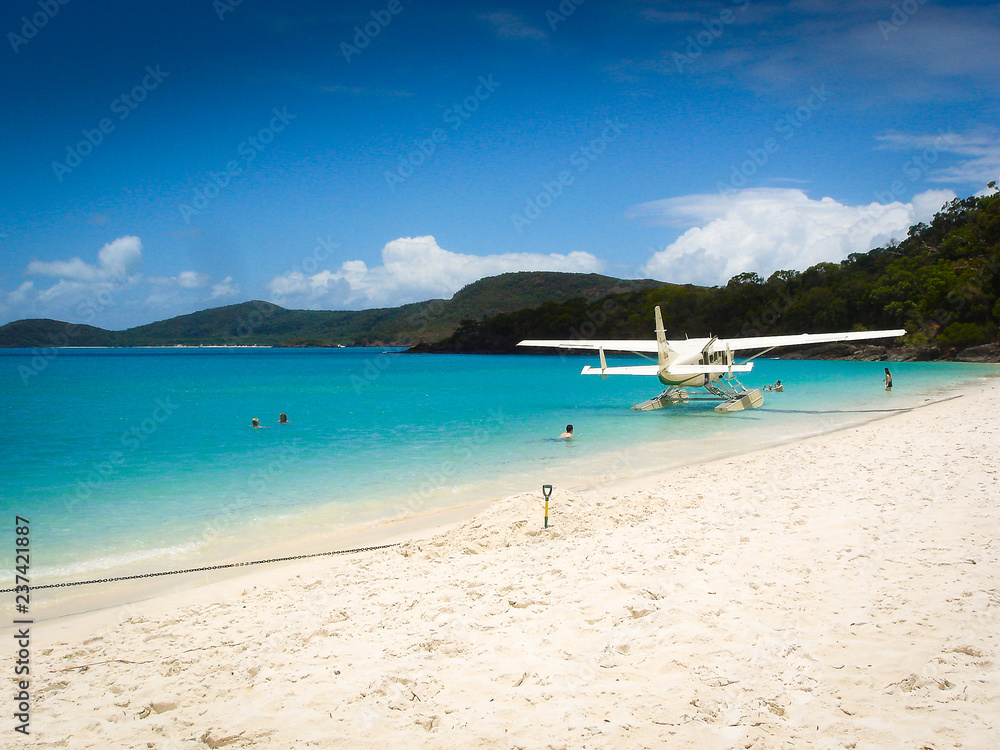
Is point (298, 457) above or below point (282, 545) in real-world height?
above

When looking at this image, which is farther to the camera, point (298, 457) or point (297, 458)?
point (298, 457)

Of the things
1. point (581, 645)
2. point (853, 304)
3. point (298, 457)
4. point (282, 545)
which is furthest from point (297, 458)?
point (853, 304)

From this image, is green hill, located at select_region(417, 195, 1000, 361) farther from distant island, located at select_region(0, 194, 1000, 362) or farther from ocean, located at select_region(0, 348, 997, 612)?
ocean, located at select_region(0, 348, 997, 612)

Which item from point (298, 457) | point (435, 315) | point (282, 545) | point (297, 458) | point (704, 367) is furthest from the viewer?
point (435, 315)

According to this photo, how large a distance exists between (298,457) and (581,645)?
11.6 metres

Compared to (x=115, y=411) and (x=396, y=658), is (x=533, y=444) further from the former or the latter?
(x=115, y=411)

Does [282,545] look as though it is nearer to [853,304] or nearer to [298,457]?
[298,457]

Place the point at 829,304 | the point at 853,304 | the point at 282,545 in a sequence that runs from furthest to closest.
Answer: the point at 829,304
the point at 853,304
the point at 282,545

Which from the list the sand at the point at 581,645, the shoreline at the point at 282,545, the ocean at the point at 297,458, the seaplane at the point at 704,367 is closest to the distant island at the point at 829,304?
the ocean at the point at 297,458

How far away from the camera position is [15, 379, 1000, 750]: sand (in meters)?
2.91

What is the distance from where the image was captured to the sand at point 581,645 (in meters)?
2.91

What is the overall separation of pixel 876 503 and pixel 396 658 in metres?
5.98

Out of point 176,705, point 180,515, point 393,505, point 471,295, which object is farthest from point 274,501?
point 471,295

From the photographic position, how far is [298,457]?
13.9 metres
